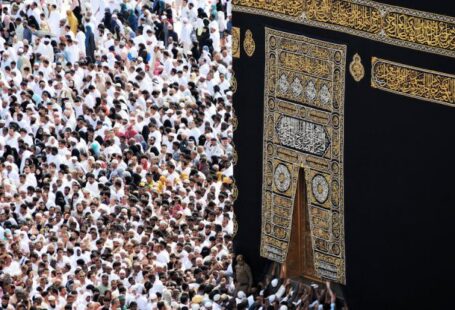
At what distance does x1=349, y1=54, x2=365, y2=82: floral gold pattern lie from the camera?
1877cm

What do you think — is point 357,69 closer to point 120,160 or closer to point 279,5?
point 279,5

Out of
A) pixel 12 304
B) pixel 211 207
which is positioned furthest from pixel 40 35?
pixel 12 304

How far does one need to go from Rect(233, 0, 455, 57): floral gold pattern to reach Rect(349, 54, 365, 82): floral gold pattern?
0.83ft

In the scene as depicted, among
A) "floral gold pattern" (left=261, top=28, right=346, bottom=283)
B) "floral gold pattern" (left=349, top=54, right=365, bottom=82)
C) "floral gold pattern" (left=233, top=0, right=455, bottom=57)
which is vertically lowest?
"floral gold pattern" (left=261, top=28, right=346, bottom=283)

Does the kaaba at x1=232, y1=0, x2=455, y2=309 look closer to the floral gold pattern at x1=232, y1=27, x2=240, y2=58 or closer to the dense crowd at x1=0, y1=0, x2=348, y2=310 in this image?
the floral gold pattern at x1=232, y1=27, x2=240, y2=58

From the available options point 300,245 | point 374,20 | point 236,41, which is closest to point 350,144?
point 374,20

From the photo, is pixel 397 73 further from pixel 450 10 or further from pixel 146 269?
pixel 146 269

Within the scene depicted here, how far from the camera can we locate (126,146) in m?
23.8

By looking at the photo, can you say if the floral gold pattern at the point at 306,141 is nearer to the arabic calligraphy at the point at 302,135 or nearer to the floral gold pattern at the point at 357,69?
the arabic calligraphy at the point at 302,135

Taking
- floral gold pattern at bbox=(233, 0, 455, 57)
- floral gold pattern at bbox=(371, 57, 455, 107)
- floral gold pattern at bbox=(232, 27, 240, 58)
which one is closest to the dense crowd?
floral gold pattern at bbox=(232, 27, 240, 58)

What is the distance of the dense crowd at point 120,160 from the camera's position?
2056cm

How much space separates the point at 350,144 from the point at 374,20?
1.33 meters

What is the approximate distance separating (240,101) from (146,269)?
213 centimetres

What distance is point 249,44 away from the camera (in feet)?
66.4
